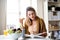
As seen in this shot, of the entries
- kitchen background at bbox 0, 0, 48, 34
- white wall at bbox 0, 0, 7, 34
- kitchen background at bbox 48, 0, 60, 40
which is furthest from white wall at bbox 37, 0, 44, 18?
white wall at bbox 0, 0, 7, 34

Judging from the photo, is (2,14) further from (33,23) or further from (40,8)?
(40,8)

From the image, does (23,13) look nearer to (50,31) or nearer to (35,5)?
(35,5)

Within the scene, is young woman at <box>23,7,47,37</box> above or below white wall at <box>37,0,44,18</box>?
below

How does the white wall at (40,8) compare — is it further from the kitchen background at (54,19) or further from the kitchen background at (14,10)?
the kitchen background at (54,19)

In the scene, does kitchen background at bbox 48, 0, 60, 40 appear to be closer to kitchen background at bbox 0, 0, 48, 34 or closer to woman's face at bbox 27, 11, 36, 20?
kitchen background at bbox 0, 0, 48, 34

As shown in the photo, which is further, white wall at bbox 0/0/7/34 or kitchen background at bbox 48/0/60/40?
kitchen background at bbox 48/0/60/40

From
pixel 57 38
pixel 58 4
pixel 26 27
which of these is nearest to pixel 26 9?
pixel 26 27

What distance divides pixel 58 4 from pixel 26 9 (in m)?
0.62

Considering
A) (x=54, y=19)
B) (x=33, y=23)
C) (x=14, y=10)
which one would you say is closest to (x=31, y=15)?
(x=33, y=23)

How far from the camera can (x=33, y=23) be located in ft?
5.97

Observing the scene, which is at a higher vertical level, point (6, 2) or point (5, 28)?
point (6, 2)

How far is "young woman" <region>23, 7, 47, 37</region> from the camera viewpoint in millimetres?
1800

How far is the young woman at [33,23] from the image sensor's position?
5.90ft

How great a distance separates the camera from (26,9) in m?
1.79
